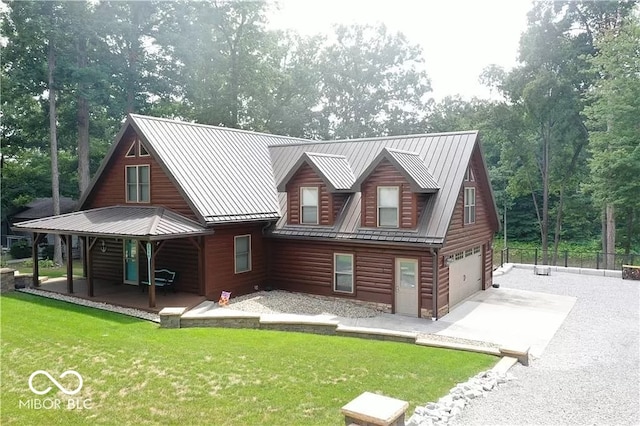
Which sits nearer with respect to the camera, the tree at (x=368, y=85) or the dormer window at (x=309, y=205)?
the dormer window at (x=309, y=205)

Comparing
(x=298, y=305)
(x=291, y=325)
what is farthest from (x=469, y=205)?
(x=291, y=325)

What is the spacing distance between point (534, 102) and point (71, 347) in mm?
30271

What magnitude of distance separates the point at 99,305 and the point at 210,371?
832 cm

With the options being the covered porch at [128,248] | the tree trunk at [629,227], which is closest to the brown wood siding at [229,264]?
the covered porch at [128,248]

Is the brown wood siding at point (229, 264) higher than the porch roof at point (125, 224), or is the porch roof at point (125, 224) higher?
the porch roof at point (125, 224)

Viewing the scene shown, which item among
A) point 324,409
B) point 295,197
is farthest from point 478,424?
point 295,197

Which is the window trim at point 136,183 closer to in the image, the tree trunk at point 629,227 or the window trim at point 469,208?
the window trim at point 469,208

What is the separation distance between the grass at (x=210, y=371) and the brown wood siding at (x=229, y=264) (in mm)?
3713

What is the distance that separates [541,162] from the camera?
35.8 meters

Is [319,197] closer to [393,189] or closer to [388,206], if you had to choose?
[388,206]

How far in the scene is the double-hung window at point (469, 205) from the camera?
1852cm

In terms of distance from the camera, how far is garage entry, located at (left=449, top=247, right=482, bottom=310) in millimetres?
17531

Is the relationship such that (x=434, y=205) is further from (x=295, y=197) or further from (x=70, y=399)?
(x=70, y=399)

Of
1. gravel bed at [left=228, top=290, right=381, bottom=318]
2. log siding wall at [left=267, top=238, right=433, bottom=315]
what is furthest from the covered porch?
log siding wall at [left=267, top=238, right=433, bottom=315]
